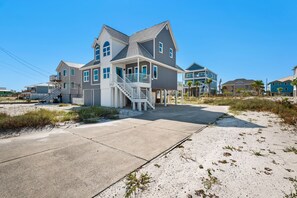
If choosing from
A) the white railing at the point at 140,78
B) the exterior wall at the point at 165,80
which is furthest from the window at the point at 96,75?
the exterior wall at the point at 165,80

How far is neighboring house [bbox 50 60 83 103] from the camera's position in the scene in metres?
26.3

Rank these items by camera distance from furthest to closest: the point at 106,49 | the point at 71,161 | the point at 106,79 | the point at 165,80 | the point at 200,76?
1. the point at 200,76
2. the point at 165,80
3. the point at 106,49
4. the point at 106,79
5. the point at 71,161

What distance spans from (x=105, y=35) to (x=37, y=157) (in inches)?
604

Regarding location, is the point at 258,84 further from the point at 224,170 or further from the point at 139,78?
the point at 224,170

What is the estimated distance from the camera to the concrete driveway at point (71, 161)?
7.60 ft

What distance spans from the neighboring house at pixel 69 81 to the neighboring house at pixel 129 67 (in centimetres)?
989

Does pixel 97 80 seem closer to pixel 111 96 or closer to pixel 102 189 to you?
pixel 111 96

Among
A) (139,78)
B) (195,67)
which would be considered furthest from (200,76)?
(139,78)

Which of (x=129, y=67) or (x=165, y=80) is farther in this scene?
(x=165, y=80)

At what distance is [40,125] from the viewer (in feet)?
20.7

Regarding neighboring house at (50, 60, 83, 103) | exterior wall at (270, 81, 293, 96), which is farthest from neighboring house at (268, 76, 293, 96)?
neighboring house at (50, 60, 83, 103)

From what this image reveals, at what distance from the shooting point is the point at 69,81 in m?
27.0

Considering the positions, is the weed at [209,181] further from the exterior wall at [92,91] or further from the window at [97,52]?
the window at [97,52]

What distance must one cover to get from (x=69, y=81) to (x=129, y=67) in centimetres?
1743
